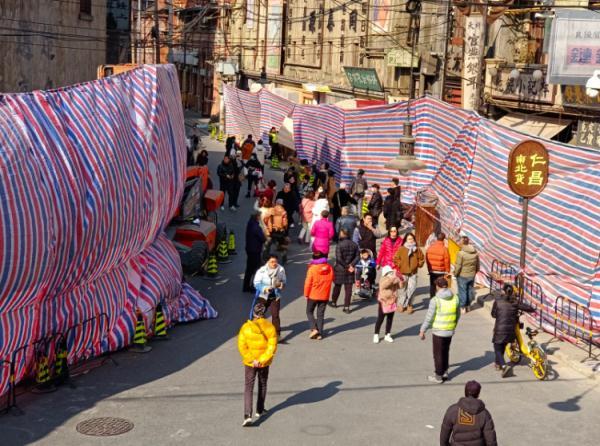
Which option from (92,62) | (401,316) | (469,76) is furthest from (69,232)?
(469,76)

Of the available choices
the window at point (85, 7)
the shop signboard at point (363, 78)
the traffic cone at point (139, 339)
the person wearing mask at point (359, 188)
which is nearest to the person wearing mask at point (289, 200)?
the person wearing mask at point (359, 188)

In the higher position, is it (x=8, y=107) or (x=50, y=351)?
(x=8, y=107)

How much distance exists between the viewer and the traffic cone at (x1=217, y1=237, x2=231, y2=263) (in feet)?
67.8

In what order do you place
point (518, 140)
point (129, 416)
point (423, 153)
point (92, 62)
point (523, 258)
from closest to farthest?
1. point (129, 416)
2. point (523, 258)
3. point (518, 140)
4. point (423, 153)
5. point (92, 62)

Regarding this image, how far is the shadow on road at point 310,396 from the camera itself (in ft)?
39.1

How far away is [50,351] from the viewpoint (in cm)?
1220

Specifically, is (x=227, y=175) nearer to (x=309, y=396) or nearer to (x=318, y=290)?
(x=318, y=290)

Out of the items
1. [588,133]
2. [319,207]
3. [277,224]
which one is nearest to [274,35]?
[588,133]

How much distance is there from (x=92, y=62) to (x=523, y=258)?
17.2 m

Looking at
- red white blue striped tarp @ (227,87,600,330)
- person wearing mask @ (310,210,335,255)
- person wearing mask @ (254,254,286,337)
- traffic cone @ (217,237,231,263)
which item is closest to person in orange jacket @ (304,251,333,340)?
person wearing mask @ (254,254,286,337)

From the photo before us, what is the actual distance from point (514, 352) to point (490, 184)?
6039 millimetres

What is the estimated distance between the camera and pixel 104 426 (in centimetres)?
1097

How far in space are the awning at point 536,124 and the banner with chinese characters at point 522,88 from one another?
662 millimetres

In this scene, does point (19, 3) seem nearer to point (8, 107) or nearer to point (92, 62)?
point (92, 62)
